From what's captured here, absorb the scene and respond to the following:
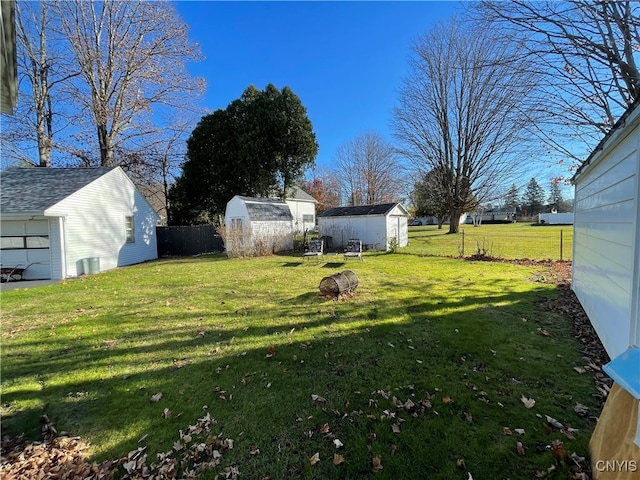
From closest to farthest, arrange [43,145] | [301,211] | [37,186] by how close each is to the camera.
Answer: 1. [37,186]
2. [43,145]
3. [301,211]

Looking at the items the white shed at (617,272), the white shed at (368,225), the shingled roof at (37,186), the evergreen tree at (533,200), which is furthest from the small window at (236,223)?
the evergreen tree at (533,200)

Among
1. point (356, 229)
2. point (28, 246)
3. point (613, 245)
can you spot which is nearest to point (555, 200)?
point (356, 229)

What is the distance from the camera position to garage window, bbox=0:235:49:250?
1118 centimetres

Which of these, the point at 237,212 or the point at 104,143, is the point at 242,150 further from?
the point at 104,143

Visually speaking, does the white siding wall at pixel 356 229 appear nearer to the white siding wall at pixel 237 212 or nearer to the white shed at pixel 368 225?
the white shed at pixel 368 225

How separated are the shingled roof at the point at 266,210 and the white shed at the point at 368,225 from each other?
280 centimetres

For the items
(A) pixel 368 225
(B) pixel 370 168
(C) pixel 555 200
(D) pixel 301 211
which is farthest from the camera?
(C) pixel 555 200

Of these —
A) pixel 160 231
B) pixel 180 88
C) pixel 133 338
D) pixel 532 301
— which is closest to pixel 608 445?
pixel 532 301

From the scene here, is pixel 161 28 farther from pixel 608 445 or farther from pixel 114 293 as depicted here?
pixel 608 445

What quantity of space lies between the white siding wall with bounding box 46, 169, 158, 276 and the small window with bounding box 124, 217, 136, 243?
18 centimetres

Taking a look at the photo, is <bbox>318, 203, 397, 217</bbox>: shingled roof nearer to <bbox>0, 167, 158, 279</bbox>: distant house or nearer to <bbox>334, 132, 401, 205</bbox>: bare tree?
<bbox>0, 167, 158, 279</bbox>: distant house

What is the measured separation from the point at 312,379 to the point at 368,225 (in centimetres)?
1541

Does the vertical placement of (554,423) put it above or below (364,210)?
below

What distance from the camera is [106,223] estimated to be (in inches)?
541
